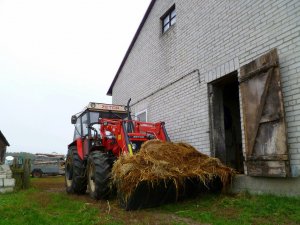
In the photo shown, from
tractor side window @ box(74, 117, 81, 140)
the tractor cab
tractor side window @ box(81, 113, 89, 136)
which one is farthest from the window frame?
tractor side window @ box(74, 117, 81, 140)

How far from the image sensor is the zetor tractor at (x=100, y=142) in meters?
6.57

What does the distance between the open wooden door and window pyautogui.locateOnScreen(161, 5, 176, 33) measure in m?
4.48

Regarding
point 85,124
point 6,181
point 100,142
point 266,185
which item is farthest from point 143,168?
point 6,181

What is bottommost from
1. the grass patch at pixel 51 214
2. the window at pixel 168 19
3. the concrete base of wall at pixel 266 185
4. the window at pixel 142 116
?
the grass patch at pixel 51 214

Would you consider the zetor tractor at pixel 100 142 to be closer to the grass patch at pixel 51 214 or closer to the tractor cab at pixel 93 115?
the tractor cab at pixel 93 115

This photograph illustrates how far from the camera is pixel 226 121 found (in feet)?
29.5

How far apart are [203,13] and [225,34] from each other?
1.27m

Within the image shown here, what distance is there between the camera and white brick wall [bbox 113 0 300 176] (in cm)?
568

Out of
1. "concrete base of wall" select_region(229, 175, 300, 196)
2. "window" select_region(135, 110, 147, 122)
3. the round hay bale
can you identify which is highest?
"window" select_region(135, 110, 147, 122)

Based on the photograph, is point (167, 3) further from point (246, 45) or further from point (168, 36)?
point (246, 45)

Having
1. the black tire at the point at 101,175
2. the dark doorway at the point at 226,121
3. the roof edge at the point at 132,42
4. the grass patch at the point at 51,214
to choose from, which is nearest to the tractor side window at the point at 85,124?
the black tire at the point at 101,175

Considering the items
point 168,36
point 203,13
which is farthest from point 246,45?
point 168,36

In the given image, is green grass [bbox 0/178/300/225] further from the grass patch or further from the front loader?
the front loader

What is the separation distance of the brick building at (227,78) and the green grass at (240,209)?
0.52m
